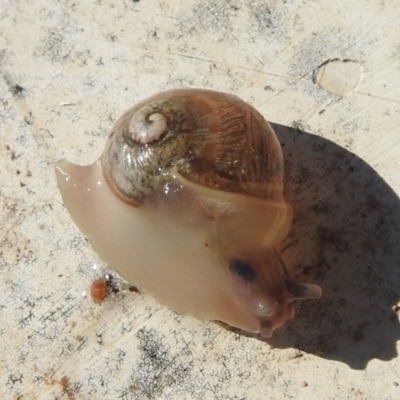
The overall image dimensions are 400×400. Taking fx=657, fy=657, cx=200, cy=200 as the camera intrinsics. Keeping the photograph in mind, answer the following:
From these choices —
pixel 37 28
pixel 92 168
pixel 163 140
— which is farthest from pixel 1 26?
pixel 163 140

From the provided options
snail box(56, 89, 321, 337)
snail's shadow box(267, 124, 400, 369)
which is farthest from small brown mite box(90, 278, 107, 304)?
snail's shadow box(267, 124, 400, 369)

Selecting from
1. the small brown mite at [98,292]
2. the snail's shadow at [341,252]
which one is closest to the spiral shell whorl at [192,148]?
the snail's shadow at [341,252]

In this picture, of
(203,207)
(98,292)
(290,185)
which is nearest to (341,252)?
(290,185)

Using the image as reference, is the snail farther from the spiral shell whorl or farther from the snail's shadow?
the snail's shadow

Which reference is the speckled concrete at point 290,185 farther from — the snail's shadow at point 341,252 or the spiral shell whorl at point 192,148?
the spiral shell whorl at point 192,148

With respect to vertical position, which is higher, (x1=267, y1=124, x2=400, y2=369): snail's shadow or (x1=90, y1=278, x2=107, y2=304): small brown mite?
(x1=267, y1=124, x2=400, y2=369): snail's shadow

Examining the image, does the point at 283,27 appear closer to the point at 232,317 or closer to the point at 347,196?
the point at 347,196

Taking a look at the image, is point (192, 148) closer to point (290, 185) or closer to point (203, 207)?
point (203, 207)
